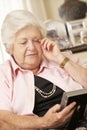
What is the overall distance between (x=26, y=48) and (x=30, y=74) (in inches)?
6.0

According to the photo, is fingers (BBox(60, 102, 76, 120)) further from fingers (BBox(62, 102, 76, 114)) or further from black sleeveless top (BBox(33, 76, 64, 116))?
black sleeveless top (BBox(33, 76, 64, 116))

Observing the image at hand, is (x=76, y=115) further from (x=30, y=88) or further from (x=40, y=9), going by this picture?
(x=40, y=9)

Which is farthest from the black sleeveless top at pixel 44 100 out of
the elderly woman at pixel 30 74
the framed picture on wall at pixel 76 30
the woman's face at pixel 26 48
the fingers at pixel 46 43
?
the framed picture on wall at pixel 76 30

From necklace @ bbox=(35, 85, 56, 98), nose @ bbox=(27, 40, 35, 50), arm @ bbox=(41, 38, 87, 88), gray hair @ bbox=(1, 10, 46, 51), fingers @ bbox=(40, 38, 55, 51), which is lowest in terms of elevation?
necklace @ bbox=(35, 85, 56, 98)

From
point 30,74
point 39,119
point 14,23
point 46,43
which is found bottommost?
point 39,119

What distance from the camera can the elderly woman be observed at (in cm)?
151

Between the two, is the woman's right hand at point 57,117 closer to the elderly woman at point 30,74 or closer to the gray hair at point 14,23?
the elderly woman at point 30,74

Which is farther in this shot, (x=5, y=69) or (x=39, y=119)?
(x=5, y=69)

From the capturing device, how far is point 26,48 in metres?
1.63

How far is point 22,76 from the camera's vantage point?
1.60 meters

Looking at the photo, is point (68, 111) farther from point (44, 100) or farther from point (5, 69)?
point (5, 69)

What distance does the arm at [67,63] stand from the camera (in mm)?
1624

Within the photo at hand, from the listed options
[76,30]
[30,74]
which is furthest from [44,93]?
[76,30]

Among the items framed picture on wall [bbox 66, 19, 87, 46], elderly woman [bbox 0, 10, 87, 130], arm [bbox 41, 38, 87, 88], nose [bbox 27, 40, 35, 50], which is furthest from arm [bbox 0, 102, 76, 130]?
framed picture on wall [bbox 66, 19, 87, 46]
